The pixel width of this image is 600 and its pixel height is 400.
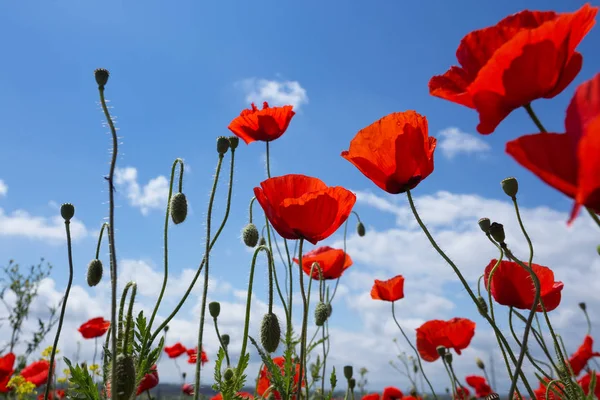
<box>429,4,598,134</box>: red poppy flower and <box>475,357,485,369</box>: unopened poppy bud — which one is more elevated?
<box>429,4,598,134</box>: red poppy flower

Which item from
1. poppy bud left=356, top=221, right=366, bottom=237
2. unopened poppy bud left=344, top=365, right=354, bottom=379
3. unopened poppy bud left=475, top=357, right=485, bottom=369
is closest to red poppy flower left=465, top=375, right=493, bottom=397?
unopened poppy bud left=475, top=357, right=485, bottom=369

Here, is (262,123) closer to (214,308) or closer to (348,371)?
(214,308)

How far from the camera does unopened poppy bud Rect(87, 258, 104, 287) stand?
6.69ft

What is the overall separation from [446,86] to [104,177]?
86 cm

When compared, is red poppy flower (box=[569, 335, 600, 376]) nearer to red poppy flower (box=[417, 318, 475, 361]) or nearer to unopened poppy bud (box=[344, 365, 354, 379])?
red poppy flower (box=[417, 318, 475, 361])

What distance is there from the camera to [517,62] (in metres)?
1.09

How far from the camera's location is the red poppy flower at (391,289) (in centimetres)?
402

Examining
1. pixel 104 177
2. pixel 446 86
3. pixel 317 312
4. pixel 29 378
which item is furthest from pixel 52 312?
pixel 446 86

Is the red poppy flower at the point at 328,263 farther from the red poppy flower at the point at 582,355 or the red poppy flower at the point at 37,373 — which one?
the red poppy flower at the point at 37,373

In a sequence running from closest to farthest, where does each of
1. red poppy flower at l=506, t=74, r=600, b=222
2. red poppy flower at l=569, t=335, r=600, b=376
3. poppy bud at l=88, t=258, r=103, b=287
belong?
1. red poppy flower at l=506, t=74, r=600, b=222
2. poppy bud at l=88, t=258, r=103, b=287
3. red poppy flower at l=569, t=335, r=600, b=376

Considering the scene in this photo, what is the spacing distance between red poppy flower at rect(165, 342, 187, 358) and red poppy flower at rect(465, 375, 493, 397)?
3.39 m

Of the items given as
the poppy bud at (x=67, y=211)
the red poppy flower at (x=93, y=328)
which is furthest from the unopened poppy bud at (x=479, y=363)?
the poppy bud at (x=67, y=211)

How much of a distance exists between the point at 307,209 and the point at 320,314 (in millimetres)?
1250

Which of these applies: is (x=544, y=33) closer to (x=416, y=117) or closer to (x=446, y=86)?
(x=446, y=86)
